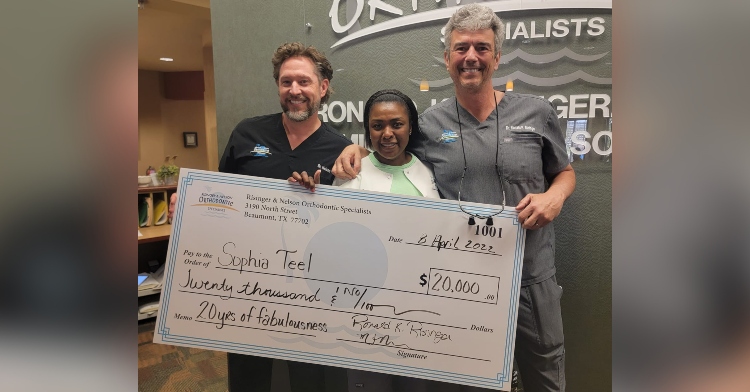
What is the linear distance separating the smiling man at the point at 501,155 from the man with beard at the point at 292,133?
5.3 inches

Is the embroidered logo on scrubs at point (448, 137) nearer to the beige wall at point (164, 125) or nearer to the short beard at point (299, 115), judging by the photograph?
the short beard at point (299, 115)

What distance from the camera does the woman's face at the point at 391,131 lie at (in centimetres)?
120

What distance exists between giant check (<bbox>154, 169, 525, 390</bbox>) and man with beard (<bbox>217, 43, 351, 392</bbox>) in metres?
0.19

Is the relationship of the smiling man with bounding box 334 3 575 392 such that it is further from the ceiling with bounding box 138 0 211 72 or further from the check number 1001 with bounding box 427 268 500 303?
the ceiling with bounding box 138 0 211 72

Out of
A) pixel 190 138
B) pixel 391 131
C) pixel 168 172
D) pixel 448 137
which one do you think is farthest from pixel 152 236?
pixel 448 137

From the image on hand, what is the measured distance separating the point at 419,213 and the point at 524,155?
1.28 feet

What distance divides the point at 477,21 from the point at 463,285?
2.61 ft

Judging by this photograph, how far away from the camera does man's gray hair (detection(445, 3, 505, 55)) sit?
1166 millimetres

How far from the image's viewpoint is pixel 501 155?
119cm

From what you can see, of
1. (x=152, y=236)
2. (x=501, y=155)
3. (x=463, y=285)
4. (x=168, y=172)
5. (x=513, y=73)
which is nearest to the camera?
(x=463, y=285)

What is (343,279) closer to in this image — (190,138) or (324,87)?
(324,87)

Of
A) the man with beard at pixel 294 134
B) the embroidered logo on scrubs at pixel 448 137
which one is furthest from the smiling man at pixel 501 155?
the man with beard at pixel 294 134

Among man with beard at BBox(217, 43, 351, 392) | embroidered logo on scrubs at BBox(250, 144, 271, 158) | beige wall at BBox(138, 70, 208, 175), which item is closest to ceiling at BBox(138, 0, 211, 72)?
beige wall at BBox(138, 70, 208, 175)
